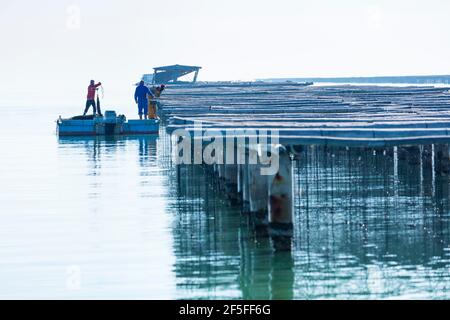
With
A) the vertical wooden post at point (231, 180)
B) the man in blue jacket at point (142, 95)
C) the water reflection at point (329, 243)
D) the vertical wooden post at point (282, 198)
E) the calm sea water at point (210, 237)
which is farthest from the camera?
the man in blue jacket at point (142, 95)

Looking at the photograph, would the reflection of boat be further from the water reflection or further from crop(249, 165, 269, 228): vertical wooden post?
crop(249, 165, 269, 228): vertical wooden post

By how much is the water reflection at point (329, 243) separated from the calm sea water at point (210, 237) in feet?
0.09

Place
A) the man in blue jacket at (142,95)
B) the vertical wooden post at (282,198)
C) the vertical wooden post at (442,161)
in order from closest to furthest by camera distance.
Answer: the vertical wooden post at (282,198), the vertical wooden post at (442,161), the man in blue jacket at (142,95)

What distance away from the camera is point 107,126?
53.5m

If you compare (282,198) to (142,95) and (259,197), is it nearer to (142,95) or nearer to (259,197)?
(259,197)

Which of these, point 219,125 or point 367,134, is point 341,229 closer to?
point 367,134

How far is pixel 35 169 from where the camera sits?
38.9m

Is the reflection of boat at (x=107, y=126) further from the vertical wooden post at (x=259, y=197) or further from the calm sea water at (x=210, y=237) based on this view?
the vertical wooden post at (x=259, y=197)

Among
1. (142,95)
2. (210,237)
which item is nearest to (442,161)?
(210,237)

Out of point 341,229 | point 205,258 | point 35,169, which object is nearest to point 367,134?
point 341,229

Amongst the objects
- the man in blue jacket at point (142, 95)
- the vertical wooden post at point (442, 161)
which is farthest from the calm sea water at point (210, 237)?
the man in blue jacket at point (142, 95)

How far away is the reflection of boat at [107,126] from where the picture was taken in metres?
53.5

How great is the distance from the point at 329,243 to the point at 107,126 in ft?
104

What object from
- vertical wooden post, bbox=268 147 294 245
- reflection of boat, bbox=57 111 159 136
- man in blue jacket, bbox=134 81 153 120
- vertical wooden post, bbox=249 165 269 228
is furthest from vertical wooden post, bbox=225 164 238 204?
man in blue jacket, bbox=134 81 153 120
